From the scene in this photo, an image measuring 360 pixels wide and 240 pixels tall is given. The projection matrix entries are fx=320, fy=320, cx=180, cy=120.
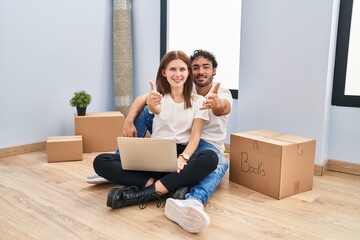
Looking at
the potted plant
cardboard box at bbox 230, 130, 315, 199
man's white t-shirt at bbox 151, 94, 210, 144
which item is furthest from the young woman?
the potted plant

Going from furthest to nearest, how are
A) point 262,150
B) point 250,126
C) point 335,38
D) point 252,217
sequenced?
point 250,126, point 335,38, point 262,150, point 252,217

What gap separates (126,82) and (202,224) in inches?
79.8

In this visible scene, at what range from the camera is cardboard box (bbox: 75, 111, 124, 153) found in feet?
8.20

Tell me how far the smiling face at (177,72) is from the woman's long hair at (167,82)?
22 millimetres

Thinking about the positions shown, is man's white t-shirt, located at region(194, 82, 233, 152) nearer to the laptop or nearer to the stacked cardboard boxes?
the laptop

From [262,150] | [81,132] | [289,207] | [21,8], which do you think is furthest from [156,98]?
[21,8]

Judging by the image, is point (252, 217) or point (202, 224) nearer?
point (202, 224)

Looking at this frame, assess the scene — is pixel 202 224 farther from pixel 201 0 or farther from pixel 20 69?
pixel 201 0

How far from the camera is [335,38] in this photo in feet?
6.77

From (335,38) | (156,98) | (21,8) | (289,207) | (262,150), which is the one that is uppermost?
(21,8)

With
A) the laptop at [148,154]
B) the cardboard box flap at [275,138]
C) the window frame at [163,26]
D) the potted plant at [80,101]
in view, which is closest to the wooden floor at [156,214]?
the laptop at [148,154]

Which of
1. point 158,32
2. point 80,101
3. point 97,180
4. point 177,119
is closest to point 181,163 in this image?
point 177,119

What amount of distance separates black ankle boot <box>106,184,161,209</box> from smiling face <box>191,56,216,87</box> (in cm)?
69

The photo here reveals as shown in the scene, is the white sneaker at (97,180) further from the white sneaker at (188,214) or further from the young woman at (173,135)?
the white sneaker at (188,214)
